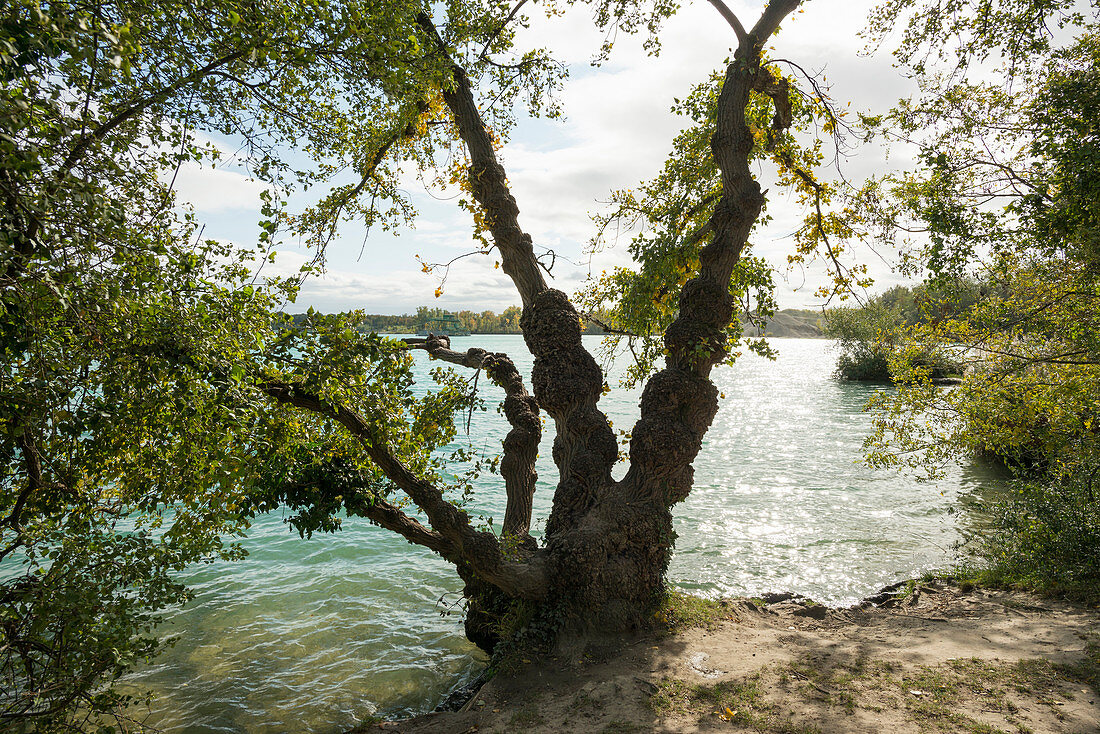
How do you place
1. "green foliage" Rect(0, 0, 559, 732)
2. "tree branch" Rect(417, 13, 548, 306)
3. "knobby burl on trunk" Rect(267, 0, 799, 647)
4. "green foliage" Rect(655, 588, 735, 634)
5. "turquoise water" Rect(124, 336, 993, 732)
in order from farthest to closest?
1. "tree branch" Rect(417, 13, 548, 306)
2. "turquoise water" Rect(124, 336, 993, 732)
3. "green foliage" Rect(655, 588, 735, 634)
4. "knobby burl on trunk" Rect(267, 0, 799, 647)
5. "green foliage" Rect(0, 0, 559, 732)

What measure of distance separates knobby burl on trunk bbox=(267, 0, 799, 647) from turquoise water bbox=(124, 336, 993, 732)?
5.47 feet

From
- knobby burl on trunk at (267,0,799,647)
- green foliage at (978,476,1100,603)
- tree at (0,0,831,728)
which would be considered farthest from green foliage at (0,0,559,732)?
green foliage at (978,476,1100,603)

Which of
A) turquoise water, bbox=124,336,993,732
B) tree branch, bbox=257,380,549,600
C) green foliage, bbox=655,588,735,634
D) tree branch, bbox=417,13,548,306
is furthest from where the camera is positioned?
tree branch, bbox=417,13,548,306

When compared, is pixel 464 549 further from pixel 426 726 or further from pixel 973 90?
pixel 973 90

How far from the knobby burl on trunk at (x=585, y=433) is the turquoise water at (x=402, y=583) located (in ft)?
5.47

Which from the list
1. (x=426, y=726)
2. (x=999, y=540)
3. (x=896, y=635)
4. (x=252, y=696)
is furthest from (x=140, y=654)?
(x=999, y=540)

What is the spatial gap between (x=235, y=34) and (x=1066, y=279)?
1166 centimetres

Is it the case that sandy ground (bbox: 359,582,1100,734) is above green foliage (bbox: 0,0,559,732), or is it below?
below

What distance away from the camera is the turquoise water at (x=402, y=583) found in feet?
23.3

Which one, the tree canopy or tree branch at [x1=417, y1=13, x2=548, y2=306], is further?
tree branch at [x1=417, y1=13, x2=548, y2=306]

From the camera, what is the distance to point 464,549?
6.26 meters

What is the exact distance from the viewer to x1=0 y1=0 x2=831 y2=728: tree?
302cm

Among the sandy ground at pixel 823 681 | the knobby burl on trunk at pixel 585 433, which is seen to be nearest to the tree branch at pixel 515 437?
the knobby burl on trunk at pixel 585 433

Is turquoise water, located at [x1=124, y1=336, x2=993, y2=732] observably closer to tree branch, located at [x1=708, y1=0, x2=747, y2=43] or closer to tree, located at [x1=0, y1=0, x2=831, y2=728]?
tree, located at [x1=0, y1=0, x2=831, y2=728]
